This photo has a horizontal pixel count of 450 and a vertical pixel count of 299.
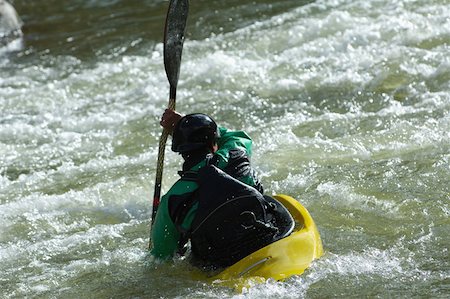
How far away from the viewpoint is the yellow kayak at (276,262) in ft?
13.0

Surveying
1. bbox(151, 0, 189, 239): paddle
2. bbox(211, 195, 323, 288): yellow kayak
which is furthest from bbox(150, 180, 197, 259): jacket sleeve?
bbox(151, 0, 189, 239): paddle

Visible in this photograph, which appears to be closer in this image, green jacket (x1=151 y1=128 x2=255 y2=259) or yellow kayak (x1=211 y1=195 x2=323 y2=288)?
yellow kayak (x1=211 y1=195 x2=323 y2=288)

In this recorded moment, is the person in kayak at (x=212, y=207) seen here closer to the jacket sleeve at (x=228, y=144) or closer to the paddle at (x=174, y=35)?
the jacket sleeve at (x=228, y=144)

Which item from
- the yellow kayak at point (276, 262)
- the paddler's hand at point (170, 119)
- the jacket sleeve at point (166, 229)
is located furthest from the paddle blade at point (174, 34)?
the yellow kayak at point (276, 262)

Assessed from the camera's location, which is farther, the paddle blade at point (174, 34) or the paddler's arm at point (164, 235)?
the paddle blade at point (174, 34)

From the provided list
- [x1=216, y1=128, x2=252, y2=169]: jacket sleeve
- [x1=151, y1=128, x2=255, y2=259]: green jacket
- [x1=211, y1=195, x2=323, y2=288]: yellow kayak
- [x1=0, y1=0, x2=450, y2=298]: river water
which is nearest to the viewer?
[x1=211, y1=195, x2=323, y2=288]: yellow kayak

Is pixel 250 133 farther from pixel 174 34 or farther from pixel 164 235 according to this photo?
pixel 164 235

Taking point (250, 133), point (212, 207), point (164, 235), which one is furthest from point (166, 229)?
point (250, 133)

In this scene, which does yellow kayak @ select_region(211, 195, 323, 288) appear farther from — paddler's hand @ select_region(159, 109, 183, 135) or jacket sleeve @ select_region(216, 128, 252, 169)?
paddler's hand @ select_region(159, 109, 183, 135)

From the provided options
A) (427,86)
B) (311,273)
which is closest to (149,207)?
(311,273)

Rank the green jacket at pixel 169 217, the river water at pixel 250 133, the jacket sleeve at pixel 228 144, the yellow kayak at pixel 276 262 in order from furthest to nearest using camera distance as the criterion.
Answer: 1. the river water at pixel 250 133
2. the jacket sleeve at pixel 228 144
3. the green jacket at pixel 169 217
4. the yellow kayak at pixel 276 262

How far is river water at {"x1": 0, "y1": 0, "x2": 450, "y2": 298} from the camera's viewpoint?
4.52 metres

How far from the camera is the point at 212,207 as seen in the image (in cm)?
398

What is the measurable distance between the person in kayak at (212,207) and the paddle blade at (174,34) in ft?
2.69
